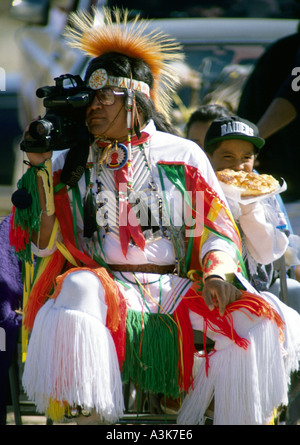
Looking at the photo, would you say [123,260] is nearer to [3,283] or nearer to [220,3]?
[3,283]

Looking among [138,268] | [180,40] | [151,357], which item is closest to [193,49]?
[180,40]

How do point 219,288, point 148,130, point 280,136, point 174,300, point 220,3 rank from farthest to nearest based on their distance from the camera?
point 220,3
point 280,136
point 148,130
point 174,300
point 219,288

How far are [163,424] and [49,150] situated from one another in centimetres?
110

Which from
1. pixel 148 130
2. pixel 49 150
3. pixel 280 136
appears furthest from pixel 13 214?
pixel 280 136

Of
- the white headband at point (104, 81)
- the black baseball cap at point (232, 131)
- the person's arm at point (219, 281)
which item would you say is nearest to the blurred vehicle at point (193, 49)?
the black baseball cap at point (232, 131)

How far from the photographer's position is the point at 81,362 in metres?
2.21

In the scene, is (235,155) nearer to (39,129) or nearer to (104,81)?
(104,81)

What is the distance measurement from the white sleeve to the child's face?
294mm

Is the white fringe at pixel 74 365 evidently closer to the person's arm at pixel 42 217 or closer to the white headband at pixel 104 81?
the person's arm at pixel 42 217

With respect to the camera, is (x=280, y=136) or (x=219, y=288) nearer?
(x=219, y=288)

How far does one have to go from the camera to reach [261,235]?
2766 millimetres

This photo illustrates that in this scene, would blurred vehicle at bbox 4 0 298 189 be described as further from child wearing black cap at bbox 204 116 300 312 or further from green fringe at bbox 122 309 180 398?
green fringe at bbox 122 309 180 398

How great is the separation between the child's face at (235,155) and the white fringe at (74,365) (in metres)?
1.09

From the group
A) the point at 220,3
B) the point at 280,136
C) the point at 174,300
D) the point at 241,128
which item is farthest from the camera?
the point at 220,3
